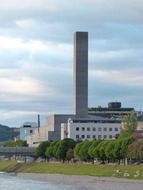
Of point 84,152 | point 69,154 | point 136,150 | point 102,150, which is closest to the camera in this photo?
point 136,150

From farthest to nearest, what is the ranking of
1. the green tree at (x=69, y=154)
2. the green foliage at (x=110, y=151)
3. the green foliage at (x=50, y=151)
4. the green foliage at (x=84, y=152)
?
the green foliage at (x=50, y=151)
the green tree at (x=69, y=154)
the green foliage at (x=84, y=152)
the green foliage at (x=110, y=151)

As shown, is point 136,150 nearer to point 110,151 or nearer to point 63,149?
point 110,151

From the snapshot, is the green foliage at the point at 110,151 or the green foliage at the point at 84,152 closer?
the green foliage at the point at 110,151

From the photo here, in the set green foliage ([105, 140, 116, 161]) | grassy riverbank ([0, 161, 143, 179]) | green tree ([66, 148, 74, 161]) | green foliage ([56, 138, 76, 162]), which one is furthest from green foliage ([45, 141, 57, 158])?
green foliage ([105, 140, 116, 161])

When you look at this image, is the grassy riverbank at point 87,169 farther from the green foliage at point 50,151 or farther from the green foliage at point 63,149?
the green foliage at point 63,149

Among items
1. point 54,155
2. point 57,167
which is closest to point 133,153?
point 57,167

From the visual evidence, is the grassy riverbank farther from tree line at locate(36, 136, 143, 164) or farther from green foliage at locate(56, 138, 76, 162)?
green foliage at locate(56, 138, 76, 162)

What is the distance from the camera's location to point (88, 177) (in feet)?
416

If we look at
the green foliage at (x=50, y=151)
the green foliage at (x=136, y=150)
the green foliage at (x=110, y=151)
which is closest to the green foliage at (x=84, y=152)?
the green foliage at (x=110, y=151)

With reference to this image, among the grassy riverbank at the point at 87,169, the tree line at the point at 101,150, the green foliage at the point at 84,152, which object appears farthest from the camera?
the green foliage at the point at 84,152

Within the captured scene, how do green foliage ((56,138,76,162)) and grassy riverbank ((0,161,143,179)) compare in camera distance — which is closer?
grassy riverbank ((0,161,143,179))

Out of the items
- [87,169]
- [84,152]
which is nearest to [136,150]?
[87,169]

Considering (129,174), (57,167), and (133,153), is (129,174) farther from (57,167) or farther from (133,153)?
(57,167)

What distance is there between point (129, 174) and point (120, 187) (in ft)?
65.2
